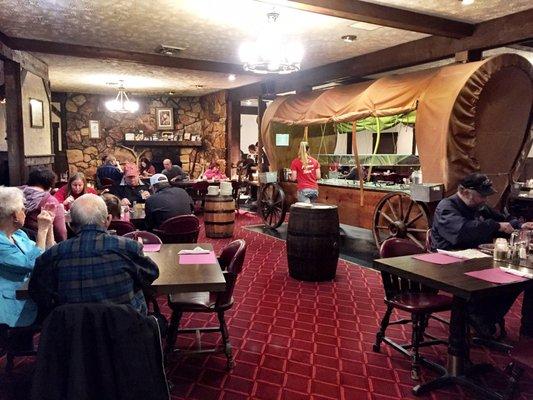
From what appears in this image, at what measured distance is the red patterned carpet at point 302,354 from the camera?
2943 millimetres

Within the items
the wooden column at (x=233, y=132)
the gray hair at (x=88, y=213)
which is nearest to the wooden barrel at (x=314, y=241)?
the gray hair at (x=88, y=213)

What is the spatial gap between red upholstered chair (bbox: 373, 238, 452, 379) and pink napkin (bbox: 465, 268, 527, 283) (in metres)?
0.46

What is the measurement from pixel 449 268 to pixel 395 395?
926mm

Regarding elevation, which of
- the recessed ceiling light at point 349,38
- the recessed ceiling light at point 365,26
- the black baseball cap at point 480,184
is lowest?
the black baseball cap at point 480,184

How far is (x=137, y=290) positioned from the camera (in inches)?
93.0

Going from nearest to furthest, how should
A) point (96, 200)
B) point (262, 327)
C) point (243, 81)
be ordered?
1. point (96, 200)
2. point (262, 327)
3. point (243, 81)

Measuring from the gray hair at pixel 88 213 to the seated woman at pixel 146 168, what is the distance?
9417 mm

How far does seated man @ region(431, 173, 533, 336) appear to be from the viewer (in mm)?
3523

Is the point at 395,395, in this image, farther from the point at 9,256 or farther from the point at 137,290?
the point at 9,256

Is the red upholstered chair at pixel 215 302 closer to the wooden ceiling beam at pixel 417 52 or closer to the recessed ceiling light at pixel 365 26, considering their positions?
the recessed ceiling light at pixel 365 26

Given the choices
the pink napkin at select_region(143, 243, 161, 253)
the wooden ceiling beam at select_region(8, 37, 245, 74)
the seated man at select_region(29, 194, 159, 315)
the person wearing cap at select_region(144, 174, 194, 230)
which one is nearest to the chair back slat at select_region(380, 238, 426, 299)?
the pink napkin at select_region(143, 243, 161, 253)

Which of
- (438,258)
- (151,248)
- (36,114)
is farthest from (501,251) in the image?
(36,114)

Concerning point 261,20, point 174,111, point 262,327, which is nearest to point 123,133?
point 174,111

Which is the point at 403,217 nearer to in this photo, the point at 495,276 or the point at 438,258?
the point at 438,258
